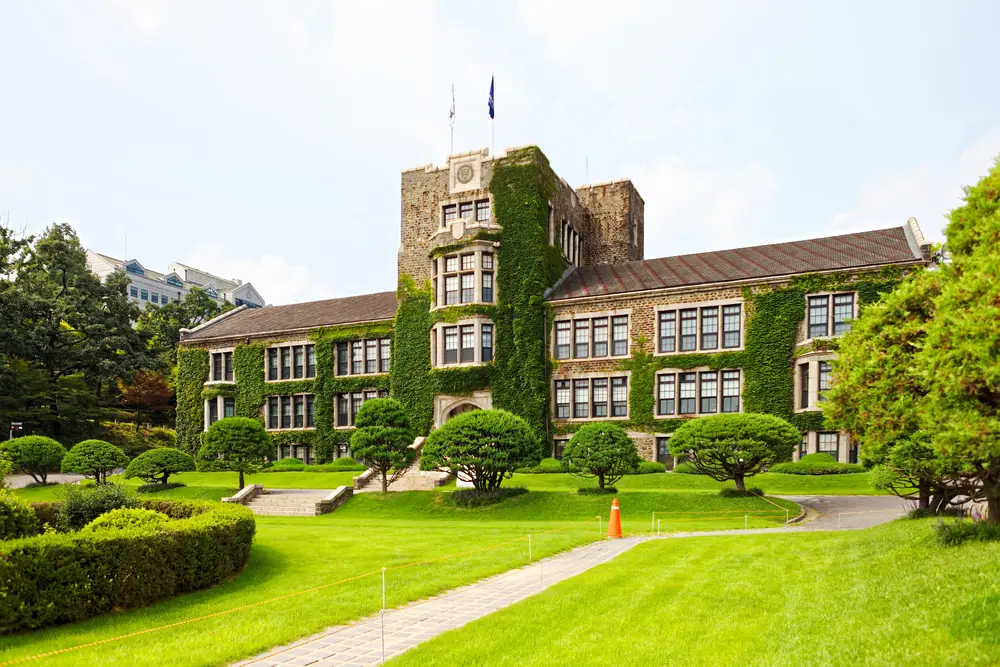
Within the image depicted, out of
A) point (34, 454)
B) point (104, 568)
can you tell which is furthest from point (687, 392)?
point (34, 454)

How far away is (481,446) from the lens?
29.2 meters

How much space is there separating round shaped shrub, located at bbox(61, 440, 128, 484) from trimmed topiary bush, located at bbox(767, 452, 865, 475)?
1309 inches

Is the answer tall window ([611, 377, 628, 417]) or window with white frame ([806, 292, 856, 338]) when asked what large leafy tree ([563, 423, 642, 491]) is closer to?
tall window ([611, 377, 628, 417])

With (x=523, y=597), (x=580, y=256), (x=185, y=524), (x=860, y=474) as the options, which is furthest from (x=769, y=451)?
(x=580, y=256)

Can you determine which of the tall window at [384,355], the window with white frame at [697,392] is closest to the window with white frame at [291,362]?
the tall window at [384,355]

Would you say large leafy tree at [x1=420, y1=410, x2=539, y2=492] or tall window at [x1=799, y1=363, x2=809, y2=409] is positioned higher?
tall window at [x1=799, y1=363, x2=809, y2=409]

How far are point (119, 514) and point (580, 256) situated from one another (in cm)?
3974

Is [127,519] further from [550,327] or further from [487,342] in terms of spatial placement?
[550,327]

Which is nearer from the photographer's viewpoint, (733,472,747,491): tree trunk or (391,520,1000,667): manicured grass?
(391,520,1000,667): manicured grass

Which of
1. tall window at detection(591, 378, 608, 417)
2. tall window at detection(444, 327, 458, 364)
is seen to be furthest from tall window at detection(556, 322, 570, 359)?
tall window at detection(444, 327, 458, 364)

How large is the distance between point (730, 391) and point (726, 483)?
8.04 metres

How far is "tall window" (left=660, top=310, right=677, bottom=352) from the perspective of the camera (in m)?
40.2

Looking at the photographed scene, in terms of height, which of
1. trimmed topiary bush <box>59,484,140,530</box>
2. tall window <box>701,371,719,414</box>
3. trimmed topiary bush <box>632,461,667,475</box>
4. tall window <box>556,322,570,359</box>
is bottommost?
trimmed topiary bush <box>632,461,667,475</box>

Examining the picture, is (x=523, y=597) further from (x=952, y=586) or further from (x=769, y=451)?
(x=769, y=451)
